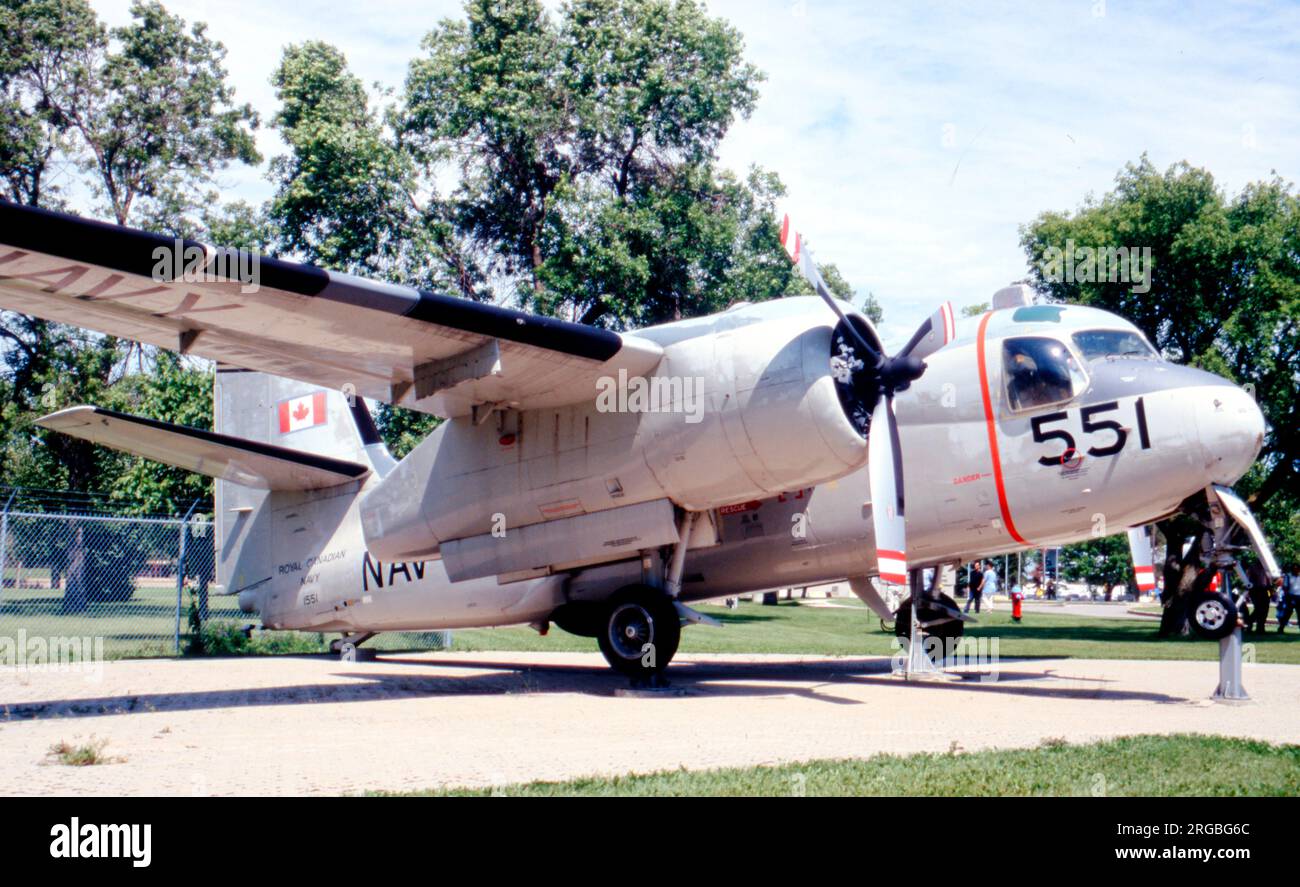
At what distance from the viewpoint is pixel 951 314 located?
12203mm

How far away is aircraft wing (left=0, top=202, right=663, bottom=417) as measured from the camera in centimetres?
904

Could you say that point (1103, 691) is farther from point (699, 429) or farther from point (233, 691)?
point (233, 691)

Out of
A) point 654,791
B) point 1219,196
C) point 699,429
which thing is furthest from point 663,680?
point 1219,196

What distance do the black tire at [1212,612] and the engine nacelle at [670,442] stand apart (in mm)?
4136

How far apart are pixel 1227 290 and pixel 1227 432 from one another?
889 inches

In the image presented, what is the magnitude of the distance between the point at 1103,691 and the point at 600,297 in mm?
18801

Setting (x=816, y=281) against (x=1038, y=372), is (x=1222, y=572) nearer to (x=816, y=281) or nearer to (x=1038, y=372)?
(x=1038, y=372)

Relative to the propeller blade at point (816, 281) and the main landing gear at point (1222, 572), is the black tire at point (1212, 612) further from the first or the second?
the propeller blade at point (816, 281)

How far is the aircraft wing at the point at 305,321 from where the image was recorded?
9.04 meters

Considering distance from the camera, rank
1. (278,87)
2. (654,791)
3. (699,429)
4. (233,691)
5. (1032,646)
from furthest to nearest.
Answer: (278,87) < (1032,646) < (233,691) < (699,429) < (654,791)

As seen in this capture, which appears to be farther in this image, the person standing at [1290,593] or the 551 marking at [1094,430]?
the person standing at [1290,593]

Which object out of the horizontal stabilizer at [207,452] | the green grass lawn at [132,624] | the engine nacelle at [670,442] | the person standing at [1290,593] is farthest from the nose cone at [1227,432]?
the person standing at [1290,593]
